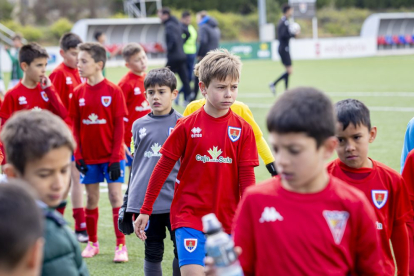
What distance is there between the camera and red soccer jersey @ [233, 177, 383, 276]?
8.50 ft

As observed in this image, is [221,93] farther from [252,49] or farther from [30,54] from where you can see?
[252,49]

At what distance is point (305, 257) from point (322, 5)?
7082 centimetres

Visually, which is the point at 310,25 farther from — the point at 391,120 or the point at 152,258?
the point at 152,258

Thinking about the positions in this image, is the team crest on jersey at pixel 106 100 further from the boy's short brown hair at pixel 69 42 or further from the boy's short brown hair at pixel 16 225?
the boy's short brown hair at pixel 16 225

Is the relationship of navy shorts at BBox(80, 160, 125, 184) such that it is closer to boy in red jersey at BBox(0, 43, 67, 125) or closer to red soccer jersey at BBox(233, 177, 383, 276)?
boy in red jersey at BBox(0, 43, 67, 125)

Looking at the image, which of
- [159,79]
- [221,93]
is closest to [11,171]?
[221,93]

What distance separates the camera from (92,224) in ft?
20.6

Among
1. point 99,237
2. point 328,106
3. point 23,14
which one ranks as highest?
point 23,14

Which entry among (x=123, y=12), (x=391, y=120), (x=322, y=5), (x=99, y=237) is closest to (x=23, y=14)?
(x=123, y=12)

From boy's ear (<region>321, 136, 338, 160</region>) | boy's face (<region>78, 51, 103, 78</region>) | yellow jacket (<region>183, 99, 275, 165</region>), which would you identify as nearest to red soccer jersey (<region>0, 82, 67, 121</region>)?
boy's face (<region>78, 51, 103, 78</region>)

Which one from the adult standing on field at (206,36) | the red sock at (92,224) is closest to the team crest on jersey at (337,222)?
the red sock at (92,224)

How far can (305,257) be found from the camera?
2.60 metres

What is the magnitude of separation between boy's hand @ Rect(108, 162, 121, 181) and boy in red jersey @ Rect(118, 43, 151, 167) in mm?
1254

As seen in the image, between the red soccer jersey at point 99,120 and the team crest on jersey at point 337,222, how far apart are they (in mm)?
3941
